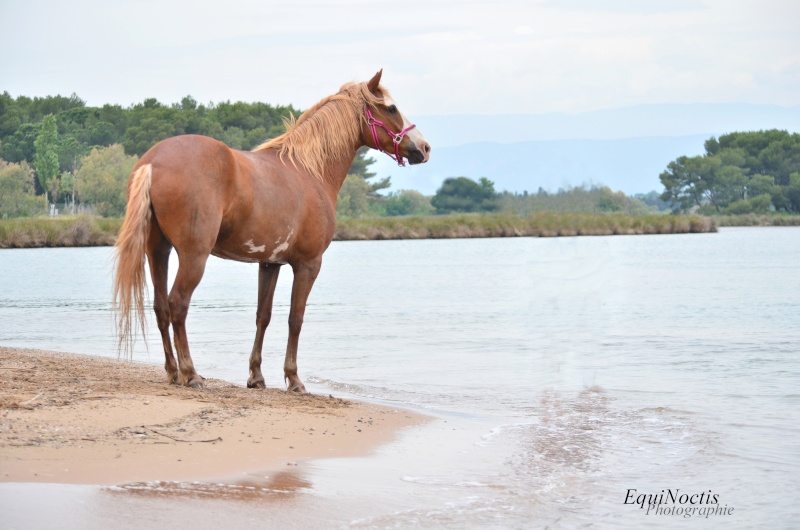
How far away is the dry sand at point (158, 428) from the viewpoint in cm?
487

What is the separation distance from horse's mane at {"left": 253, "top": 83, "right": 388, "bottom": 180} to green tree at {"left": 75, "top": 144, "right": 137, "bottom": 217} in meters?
55.3

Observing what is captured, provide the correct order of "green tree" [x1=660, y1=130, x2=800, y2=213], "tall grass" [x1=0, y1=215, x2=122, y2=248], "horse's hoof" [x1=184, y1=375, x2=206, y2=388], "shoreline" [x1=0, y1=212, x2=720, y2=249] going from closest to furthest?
"horse's hoof" [x1=184, y1=375, x2=206, y2=388], "tall grass" [x1=0, y1=215, x2=122, y2=248], "shoreline" [x1=0, y1=212, x2=720, y2=249], "green tree" [x1=660, y1=130, x2=800, y2=213]

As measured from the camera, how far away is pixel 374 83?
8.12 meters

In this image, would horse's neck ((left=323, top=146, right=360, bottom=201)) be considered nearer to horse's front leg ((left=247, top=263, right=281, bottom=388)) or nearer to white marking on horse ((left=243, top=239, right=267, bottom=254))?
horse's front leg ((left=247, top=263, right=281, bottom=388))

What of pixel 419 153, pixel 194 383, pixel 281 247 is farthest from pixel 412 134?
pixel 194 383

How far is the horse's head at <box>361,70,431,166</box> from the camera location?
815 centimetres

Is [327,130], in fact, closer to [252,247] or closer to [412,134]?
[412,134]

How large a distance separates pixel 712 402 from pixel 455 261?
2796 cm

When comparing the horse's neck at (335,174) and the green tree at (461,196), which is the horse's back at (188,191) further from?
the green tree at (461,196)

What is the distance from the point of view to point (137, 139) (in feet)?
270

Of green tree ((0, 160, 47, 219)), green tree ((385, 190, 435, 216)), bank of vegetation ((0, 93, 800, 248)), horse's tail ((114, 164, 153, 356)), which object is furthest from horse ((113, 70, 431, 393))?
green tree ((385, 190, 435, 216))

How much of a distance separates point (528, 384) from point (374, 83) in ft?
10.8

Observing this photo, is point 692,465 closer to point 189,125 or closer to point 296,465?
point 296,465

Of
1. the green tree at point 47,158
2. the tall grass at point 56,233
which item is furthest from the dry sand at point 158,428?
the green tree at point 47,158
